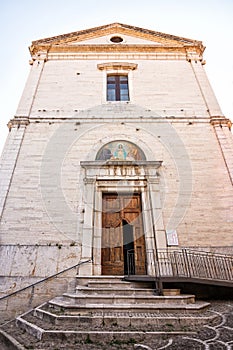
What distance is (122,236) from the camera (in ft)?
24.3

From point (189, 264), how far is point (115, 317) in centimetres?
371

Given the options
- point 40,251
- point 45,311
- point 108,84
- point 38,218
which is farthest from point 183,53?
point 45,311

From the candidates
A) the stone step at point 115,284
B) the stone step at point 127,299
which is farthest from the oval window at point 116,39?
the stone step at point 127,299

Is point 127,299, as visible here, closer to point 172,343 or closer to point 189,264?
point 172,343

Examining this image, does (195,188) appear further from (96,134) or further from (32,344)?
(32,344)

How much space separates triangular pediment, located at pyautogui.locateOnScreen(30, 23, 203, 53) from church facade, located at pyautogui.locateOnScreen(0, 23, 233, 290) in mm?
Answer: 1278

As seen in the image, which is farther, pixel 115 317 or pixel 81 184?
pixel 81 184

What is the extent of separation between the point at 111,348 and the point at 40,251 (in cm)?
→ 447

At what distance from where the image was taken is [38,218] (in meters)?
7.11

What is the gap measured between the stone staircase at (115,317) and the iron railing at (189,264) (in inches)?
60.2

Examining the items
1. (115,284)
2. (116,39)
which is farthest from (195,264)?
(116,39)

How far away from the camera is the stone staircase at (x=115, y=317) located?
10.0 ft

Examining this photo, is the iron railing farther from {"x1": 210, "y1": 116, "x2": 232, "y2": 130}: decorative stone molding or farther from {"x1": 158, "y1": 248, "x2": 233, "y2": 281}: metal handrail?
{"x1": 210, "y1": 116, "x2": 232, "y2": 130}: decorative stone molding

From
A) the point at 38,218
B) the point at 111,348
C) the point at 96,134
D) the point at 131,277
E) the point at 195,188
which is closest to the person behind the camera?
the point at 111,348
